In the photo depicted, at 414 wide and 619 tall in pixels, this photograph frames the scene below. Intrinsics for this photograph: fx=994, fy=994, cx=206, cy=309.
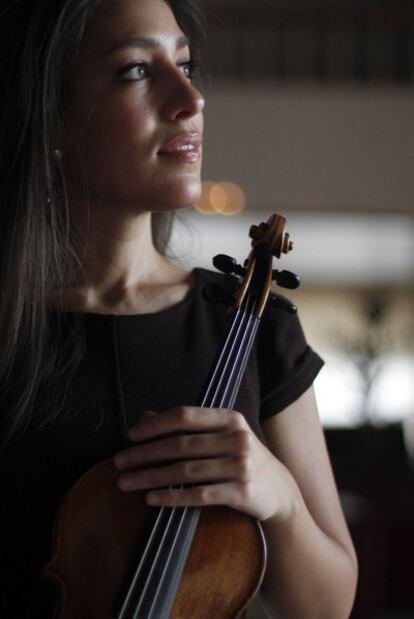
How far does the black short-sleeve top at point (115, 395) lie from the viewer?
3.29ft

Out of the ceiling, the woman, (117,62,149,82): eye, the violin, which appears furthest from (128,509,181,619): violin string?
the ceiling

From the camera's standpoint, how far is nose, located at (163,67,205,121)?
1038 mm

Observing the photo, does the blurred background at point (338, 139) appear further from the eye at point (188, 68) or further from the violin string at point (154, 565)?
the violin string at point (154, 565)

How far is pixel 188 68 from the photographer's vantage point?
1168mm

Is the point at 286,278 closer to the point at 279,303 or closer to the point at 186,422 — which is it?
the point at 279,303

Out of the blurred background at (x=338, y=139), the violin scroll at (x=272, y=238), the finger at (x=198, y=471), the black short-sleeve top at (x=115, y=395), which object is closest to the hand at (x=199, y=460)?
the finger at (x=198, y=471)

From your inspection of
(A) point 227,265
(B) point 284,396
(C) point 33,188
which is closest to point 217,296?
(A) point 227,265

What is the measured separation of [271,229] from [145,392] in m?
0.22

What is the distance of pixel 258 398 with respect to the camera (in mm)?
1098

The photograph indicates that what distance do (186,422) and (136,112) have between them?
0.35 meters

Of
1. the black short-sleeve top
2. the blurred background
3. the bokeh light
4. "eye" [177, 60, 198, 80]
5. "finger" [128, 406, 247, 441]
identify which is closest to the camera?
"finger" [128, 406, 247, 441]

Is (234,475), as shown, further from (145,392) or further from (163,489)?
(145,392)

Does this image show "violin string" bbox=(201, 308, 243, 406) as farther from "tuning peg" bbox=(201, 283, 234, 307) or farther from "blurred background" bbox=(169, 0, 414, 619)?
"blurred background" bbox=(169, 0, 414, 619)

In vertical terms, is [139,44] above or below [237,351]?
above
